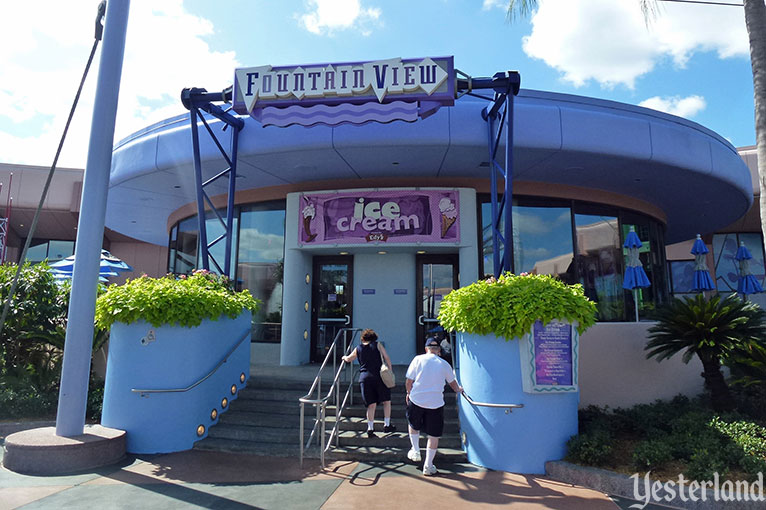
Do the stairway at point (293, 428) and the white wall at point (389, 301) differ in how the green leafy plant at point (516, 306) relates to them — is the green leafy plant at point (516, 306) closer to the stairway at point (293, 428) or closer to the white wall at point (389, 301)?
the stairway at point (293, 428)

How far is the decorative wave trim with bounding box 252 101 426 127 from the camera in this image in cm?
866

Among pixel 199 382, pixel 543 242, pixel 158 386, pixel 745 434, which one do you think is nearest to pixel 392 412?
pixel 199 382

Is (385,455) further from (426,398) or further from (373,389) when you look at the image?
(426,398)

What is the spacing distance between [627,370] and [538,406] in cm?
288

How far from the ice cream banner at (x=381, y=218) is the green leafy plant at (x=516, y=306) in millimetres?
4332

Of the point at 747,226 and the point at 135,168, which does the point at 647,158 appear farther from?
the point at 747,226

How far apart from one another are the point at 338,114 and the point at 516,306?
4.61m

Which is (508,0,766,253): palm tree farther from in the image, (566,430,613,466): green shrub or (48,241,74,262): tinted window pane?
(48,241,74,262): tinted window pane

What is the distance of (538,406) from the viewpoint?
6.58 meters

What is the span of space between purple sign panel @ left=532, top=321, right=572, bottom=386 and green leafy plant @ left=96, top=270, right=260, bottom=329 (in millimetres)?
4867

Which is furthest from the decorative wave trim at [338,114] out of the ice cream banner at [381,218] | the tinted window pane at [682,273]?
the tinted window pane at [682,273]

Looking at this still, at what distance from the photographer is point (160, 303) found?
7430 millimetres

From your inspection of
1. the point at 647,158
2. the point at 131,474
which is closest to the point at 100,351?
the point at 131,474

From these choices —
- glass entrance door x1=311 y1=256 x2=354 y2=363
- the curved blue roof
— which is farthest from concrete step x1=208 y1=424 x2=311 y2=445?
the curved blue roof
